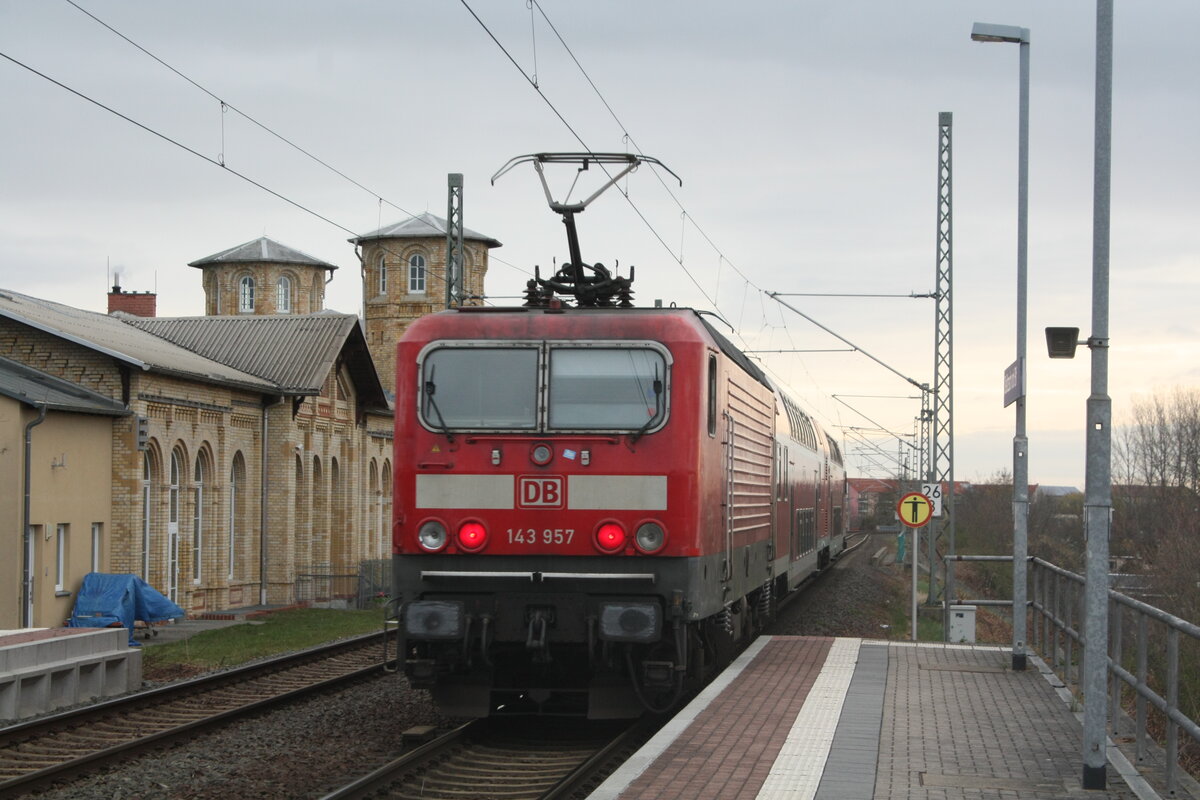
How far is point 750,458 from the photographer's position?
578 inches

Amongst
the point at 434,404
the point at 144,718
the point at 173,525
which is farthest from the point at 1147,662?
the point at 173,525

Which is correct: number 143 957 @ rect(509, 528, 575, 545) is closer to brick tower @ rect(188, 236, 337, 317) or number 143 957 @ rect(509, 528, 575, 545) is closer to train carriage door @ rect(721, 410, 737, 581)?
train carriage door @ rect(721, 410, 737, 581)

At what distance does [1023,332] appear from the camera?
1468cm

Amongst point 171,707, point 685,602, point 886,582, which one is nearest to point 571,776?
point 685,602

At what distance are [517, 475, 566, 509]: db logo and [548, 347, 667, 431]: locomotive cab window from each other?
0.42m

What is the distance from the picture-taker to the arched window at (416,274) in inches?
2603

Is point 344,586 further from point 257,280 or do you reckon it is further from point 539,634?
point 257,280

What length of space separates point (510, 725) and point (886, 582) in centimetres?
3404

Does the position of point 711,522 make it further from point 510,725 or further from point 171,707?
point 171,707

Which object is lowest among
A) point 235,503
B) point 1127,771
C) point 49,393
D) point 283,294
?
point 1127,771

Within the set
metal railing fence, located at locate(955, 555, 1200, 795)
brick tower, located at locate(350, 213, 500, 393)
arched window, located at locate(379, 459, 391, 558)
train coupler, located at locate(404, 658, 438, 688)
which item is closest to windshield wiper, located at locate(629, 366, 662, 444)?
train coupler, located at locate(404, 658, 438, 688)

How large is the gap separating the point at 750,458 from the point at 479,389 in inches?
167

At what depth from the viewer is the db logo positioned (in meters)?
10.9

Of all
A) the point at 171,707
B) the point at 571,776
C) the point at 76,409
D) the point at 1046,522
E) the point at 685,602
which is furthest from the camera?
the point at 1046,522
